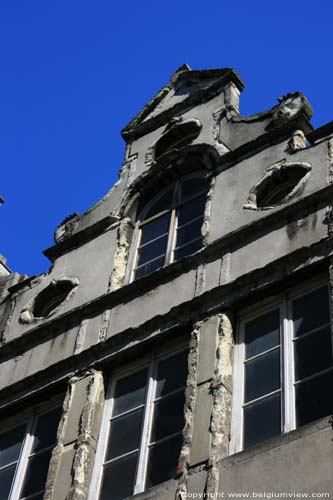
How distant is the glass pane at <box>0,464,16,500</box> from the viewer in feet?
33.0

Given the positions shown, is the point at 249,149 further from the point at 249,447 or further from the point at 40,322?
the point at 249,447

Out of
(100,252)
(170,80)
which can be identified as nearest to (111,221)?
(100,252)

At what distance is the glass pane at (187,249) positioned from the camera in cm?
1120

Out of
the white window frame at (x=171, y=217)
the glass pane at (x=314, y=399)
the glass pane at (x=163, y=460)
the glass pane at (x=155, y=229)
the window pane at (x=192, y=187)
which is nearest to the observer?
the glass pane at (x=314, y=399)

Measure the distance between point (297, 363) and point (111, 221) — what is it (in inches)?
169

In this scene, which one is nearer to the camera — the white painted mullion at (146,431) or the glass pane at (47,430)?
the white painted mullion at (146,431)

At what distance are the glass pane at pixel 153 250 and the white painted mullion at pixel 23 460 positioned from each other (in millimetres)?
2352

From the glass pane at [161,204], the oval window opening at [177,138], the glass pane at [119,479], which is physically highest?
the oval window opening at [177,138]

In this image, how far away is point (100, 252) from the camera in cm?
1217

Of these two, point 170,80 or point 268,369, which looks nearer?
point 268,369

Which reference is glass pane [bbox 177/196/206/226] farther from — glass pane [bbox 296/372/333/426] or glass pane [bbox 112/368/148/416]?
glass pane [bbox 296/372/333/426]

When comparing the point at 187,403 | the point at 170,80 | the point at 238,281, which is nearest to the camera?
the point at 187,403

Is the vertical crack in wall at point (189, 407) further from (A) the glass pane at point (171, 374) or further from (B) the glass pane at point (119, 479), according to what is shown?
(B) the glass pane at point (119, 479)

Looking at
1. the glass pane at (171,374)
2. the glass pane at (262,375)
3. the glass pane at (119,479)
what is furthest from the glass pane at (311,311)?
the glass pane at (119,479)
